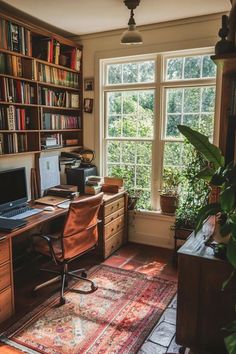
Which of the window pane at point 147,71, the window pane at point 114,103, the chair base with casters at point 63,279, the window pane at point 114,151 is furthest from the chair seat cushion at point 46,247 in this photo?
the window pane at point 147,71

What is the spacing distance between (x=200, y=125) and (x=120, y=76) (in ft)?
3.95

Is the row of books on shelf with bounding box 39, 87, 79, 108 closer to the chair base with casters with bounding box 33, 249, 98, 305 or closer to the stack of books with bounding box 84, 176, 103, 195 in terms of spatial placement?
the stack of books with bounding box 84, 176, 103, 195

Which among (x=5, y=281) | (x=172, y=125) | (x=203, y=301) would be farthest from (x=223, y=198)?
(x=172, y=125)

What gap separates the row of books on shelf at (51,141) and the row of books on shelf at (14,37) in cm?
91

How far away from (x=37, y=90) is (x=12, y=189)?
1125 millimetres

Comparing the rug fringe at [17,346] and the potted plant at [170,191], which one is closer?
the rug fringe at [17,346]

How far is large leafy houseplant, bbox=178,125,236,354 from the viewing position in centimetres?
131

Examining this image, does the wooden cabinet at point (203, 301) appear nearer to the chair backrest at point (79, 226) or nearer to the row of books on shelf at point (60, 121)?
the chair backrest at point (79, 226)

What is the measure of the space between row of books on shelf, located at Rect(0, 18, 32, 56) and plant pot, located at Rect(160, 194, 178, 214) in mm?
2173

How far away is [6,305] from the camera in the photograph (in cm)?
234

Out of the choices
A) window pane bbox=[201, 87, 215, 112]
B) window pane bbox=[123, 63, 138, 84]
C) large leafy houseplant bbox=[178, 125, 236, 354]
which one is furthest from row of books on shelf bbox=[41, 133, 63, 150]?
large leafy houseplant bbox=[178, 125, 236, 354]

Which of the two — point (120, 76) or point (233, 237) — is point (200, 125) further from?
point (233, 237)

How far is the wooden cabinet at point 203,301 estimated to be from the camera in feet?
5.67

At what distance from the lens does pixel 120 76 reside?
383 cm
